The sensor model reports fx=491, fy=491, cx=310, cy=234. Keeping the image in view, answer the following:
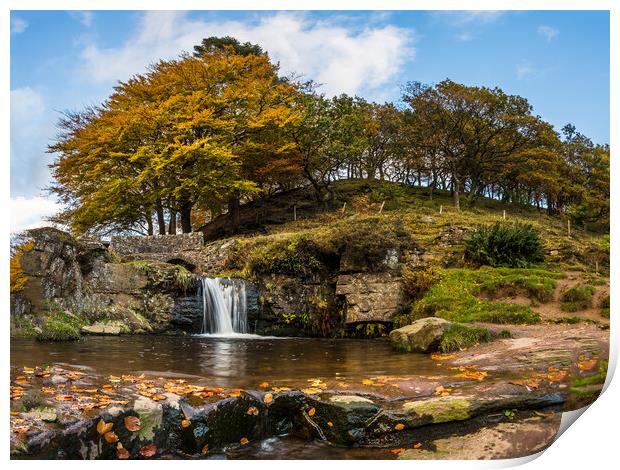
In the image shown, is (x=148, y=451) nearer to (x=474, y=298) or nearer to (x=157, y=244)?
(x=474, y=298)

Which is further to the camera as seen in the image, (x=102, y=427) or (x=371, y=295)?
(x=371, y=295)

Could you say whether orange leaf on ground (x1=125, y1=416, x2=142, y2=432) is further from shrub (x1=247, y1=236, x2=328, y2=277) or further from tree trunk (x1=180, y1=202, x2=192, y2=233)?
tree trunk (x1=180, y1=202, x2=192, y2=233)

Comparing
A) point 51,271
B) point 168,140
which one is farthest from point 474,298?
point 168,140

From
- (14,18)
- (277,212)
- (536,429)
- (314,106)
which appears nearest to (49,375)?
(14,18)

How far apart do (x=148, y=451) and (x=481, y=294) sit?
874 centimetres

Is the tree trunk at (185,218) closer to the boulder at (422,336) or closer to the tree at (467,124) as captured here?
the tree at (467,124)

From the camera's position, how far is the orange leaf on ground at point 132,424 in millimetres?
4070

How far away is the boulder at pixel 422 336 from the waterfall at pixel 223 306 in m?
4.80

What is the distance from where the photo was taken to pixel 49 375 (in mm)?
5055

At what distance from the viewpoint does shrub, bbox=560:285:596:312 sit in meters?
9.75

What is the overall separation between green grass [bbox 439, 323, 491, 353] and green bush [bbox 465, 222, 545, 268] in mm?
4730

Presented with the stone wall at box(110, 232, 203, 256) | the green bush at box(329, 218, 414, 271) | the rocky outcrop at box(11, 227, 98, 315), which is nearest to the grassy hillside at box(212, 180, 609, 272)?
the green bush at box(329, 218, 414, 271)

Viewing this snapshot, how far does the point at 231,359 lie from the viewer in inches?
303
